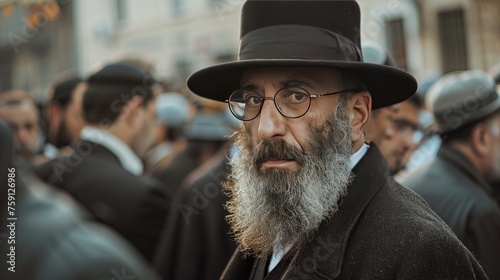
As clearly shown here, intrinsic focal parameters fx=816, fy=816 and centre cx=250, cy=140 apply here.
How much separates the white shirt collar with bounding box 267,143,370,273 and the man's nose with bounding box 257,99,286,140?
30 cm

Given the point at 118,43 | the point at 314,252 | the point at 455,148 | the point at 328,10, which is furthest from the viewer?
the point at 118,43

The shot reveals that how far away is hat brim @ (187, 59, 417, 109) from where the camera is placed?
2.71 metres

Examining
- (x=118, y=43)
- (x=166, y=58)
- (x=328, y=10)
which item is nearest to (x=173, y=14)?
(x=166, y=58)

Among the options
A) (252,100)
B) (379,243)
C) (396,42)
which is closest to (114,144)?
(252,100)

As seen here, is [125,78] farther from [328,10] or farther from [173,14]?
[173,14]

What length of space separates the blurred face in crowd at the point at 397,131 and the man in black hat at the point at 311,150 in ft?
4.94

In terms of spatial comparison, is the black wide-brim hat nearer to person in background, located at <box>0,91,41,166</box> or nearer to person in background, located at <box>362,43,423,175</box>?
person in background, located at <box>362,43,423,175</box>

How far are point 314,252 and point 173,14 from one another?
24.5 m

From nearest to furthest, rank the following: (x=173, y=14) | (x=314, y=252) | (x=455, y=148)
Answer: (x=314, y=252)
(x=455, y=148)
(x=173, y=14)

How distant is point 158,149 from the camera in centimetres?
970

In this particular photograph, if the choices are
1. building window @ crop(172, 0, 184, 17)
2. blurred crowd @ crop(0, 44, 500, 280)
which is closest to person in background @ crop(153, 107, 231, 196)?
blurred crowd @ crop(0, 44, 500, 280)

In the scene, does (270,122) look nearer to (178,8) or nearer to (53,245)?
(53,245)

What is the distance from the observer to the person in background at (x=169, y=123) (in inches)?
363

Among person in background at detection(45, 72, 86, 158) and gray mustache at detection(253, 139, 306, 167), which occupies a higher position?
gray mustache at detection(253, 139, 306, 167)
